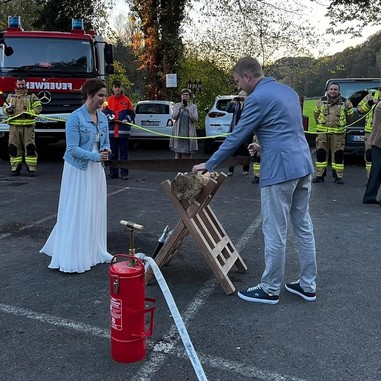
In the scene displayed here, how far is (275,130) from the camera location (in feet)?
13.0

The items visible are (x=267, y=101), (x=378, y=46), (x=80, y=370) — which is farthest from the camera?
(x=378, y=46)

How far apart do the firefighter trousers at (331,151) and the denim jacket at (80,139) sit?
6293mm

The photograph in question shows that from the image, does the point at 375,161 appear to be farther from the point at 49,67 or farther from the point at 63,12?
the point at 63,12

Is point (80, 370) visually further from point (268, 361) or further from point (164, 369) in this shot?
point (268, 361)

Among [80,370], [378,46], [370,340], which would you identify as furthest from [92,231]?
[378,46]

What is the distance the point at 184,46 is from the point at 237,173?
10.6 m

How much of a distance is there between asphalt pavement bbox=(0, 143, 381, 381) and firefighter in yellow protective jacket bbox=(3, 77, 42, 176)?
4.07 metres

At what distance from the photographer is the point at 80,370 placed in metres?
3.20

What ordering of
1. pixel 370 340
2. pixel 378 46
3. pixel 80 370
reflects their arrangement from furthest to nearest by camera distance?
pixel 378 46 < pixel 370 340 < pixel 80 370

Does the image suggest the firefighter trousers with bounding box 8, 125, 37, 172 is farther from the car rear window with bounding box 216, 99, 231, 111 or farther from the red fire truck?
the car rear window with bounding box 216, 99, 231, 111

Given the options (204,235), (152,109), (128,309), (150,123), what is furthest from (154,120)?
(128,309)

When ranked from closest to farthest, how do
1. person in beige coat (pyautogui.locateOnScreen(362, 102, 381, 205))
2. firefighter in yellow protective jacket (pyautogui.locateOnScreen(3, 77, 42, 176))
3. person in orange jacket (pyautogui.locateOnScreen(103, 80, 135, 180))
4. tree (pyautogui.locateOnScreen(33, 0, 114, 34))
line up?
person in beige coat (pyautogui.locateOnScreen(362, 102, 381, 205)) → person in orange jacket (pyautogui.locateOnScreen(103, 80, 135, 180)) → firefighter in yellow protective jacket (pyautogui.locateOnScreen(3, 77, 42, 176)) → tree (pyautogui.locateOnScreen(33, 0, 114, 34))

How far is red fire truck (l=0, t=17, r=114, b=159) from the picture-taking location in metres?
12.1

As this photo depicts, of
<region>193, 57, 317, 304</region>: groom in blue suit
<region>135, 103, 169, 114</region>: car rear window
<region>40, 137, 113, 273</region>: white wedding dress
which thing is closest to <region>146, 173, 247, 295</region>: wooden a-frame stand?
<region>193, 57, 317, 304</region>: groom in blue suit
